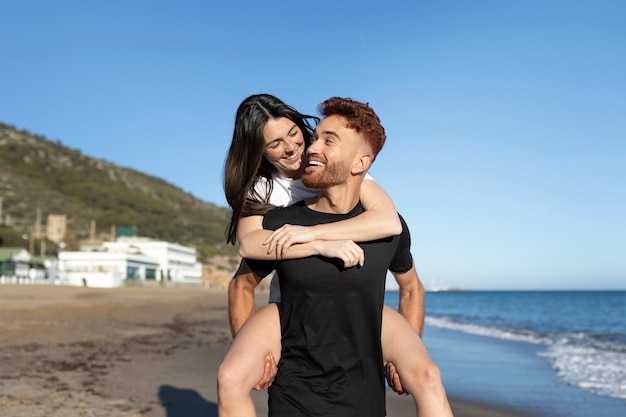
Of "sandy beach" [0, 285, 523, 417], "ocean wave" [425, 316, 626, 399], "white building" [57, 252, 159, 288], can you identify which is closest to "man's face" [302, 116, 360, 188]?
"sandy beach" [0, 285, 523, 417]

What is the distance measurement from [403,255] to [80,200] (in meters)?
99.0

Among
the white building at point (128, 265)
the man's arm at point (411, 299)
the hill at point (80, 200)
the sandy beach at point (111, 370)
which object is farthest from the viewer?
the hill at point (80, 200)

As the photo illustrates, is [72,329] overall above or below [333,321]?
below

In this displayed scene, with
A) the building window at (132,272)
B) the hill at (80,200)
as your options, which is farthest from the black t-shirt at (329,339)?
the hill at (80,200)

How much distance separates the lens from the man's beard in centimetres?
325

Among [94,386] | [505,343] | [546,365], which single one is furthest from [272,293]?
[505,343]

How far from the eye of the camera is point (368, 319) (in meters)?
3.21

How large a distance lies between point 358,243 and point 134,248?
58817 millimetres

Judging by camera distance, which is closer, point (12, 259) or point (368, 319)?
point (368, 319)

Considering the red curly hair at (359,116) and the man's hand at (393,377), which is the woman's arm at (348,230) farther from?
the man's hand at (393,377)

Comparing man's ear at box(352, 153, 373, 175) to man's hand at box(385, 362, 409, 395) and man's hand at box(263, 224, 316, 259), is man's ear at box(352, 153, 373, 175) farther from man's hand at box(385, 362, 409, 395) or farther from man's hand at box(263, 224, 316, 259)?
man's hand at box(385, 362, 409, 395)

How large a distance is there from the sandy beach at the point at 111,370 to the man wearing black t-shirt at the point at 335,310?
3.22 meters

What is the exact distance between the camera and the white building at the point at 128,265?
157 ft

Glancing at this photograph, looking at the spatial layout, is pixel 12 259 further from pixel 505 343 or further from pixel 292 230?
pixel 292 230
